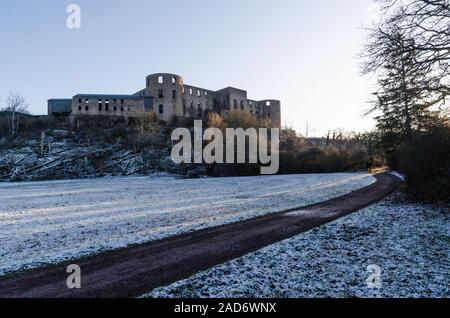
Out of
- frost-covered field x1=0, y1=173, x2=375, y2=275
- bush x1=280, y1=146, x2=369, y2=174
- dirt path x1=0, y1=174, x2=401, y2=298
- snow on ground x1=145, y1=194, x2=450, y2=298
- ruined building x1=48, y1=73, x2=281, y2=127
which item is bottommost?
frost-covered field x1=0, y1=173, x2=375, y2=275

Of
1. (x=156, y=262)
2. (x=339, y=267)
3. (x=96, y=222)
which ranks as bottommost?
(x=96, y=222)

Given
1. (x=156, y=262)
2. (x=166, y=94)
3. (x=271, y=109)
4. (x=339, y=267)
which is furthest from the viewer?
(x=271, y=109)

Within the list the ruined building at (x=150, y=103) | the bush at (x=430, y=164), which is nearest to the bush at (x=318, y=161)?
the ruined building at (x=150, y=103)

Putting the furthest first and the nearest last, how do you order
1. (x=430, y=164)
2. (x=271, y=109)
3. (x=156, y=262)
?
(x=271, y=109)
(x=430, y=164)
(x=156, y=262)

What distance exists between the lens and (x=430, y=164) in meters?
16.8

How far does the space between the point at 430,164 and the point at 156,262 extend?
1548 centimetres

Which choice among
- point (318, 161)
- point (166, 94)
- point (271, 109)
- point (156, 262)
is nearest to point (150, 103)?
point (166, 94)

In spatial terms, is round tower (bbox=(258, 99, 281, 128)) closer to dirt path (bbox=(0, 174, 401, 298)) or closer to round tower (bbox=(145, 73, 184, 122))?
round tower (bbox=(145, 73, 184, 122))

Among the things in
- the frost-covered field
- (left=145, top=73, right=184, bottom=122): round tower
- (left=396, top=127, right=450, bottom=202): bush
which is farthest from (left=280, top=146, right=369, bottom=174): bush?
(left=145, top=73, right=184, bottom=122): round tower

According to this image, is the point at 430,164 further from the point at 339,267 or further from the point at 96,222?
the point at 96,222

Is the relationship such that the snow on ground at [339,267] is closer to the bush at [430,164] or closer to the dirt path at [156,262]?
the dirt path at [156,262]

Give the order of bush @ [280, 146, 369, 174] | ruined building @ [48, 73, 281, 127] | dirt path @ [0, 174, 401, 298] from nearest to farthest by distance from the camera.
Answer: dirt path @ [0, 174, 401, 298]
bush @ [280, 146, 369, 174]
ruined building @ [48, 73, 281, 127]

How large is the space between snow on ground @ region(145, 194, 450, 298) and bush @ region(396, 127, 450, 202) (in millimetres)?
5327

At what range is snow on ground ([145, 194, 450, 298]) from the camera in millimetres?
6379
